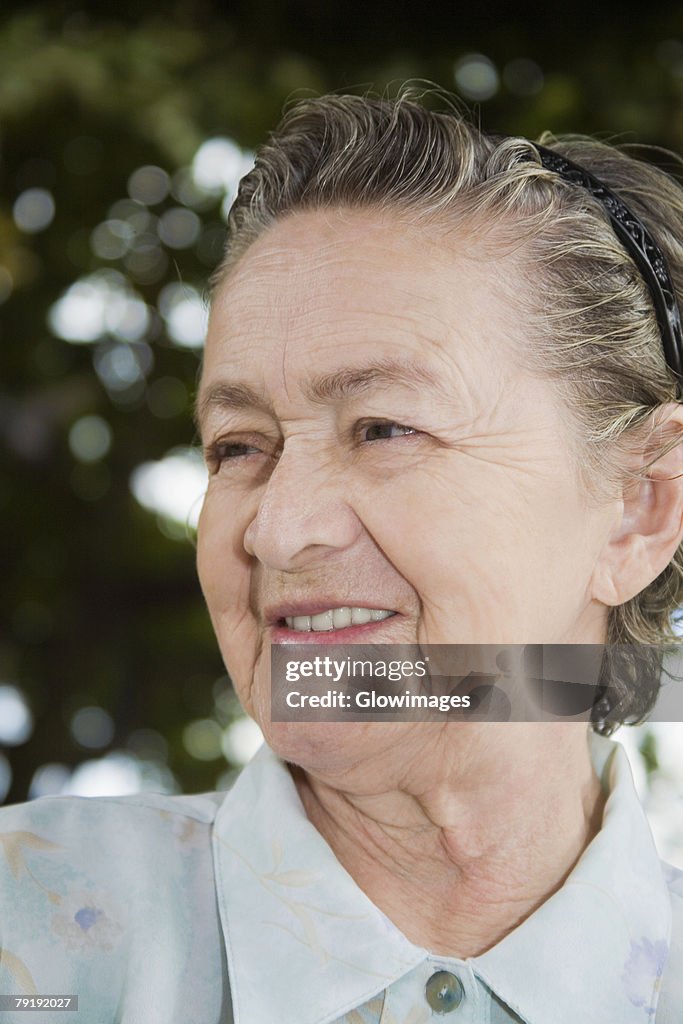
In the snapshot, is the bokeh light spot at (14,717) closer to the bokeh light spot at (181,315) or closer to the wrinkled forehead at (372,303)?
the bokeh light spot at (181,315)

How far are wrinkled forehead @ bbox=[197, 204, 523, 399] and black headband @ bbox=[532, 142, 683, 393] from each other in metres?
0.18

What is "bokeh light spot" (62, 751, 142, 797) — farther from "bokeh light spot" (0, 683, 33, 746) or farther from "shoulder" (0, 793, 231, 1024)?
"shoulder" (0, 793, 231, 1024)

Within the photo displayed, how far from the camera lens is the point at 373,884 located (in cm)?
126

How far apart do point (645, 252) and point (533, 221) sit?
0.48 ft

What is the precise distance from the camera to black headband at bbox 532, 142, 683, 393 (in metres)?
1.28

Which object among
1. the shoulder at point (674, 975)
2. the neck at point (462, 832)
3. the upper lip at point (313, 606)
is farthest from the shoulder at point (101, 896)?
the shoulder at point (674, 975)

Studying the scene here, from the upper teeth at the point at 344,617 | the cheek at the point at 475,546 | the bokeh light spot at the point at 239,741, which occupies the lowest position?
the bokeh light spot at the point at 239,741

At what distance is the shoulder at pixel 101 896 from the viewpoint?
1133 millimetres

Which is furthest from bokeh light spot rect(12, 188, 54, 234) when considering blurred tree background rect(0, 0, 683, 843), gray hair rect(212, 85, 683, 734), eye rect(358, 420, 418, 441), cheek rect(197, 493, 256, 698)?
eye rect(358, 420, 418, 441)

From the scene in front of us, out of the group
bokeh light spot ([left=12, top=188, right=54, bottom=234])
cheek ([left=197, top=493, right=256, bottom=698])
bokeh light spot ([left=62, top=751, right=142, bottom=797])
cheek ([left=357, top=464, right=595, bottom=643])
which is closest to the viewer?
cheek ([left=357, top=464, right=595, bottom=643])

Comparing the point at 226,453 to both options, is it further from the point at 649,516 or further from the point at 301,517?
the point at 649,516

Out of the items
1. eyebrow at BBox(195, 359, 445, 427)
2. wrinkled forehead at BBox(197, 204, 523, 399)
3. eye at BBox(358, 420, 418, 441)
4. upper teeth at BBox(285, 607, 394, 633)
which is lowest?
upper teeth at BBox(285, 607, 394, 633)

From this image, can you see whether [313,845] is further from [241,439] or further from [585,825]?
[241,439]

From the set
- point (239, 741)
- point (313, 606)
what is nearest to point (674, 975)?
point (313, 606)
